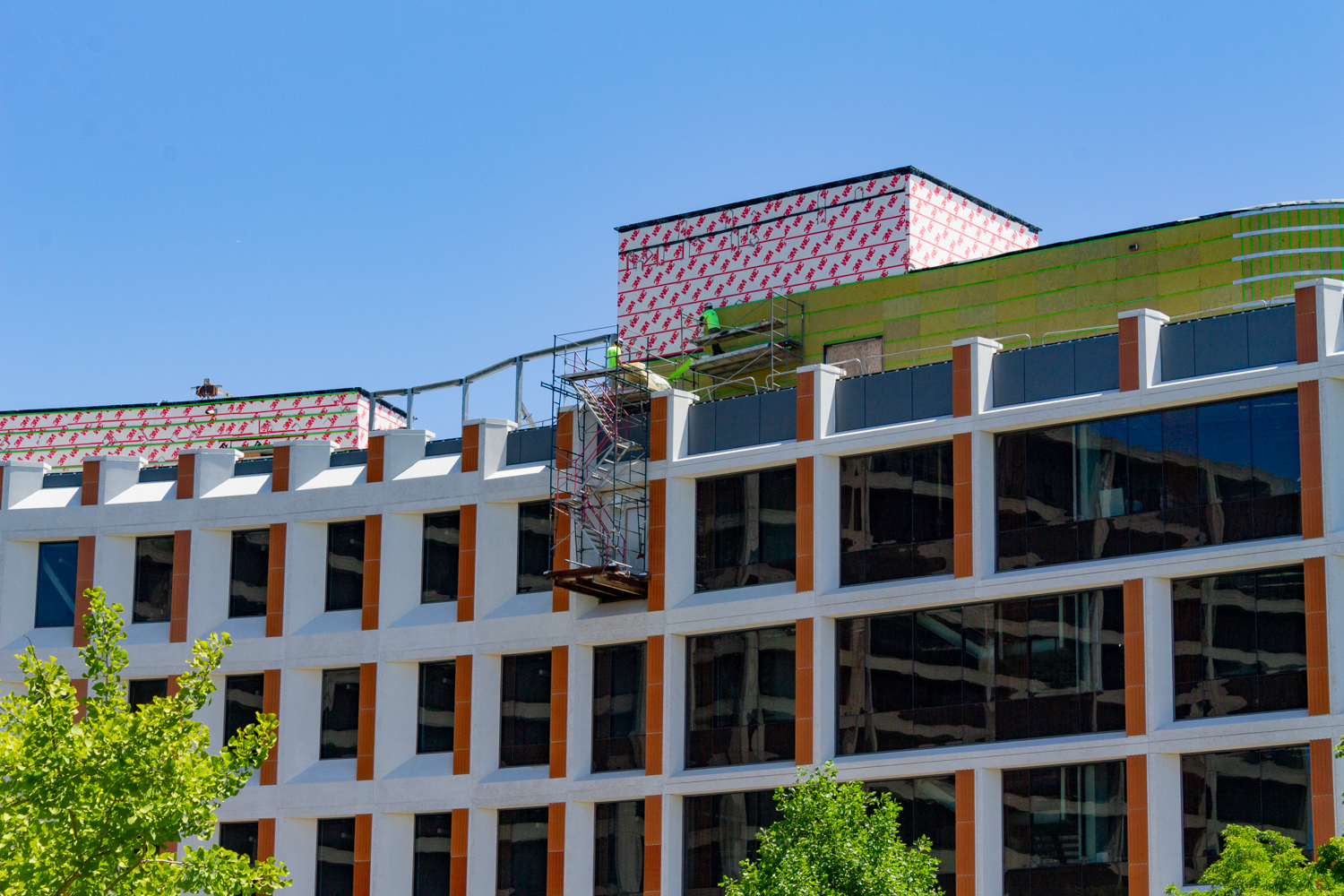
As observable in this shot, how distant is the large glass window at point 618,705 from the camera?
181 ft

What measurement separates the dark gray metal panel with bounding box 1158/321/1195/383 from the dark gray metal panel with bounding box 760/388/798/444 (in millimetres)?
10071

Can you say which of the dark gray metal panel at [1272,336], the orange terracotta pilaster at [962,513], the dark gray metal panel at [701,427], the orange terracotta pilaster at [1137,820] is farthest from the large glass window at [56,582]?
the dark gray metal panel at [1272,336]

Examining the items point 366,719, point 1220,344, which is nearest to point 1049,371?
point 1220,344

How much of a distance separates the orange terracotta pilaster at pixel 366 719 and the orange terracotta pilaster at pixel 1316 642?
85.9ft

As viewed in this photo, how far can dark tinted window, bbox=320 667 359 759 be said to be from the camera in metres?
59.4

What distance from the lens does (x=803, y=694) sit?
52.3m

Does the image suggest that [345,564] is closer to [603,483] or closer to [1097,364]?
[603,483]

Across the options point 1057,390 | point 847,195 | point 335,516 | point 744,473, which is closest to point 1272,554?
point 1057,390

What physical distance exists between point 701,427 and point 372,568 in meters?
10.9

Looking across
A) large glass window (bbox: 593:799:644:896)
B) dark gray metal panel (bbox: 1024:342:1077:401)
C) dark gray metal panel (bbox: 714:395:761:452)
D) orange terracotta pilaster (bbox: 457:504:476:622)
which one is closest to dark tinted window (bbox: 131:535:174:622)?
orange terracotta pilaster (bbox: 457:504:476:622)

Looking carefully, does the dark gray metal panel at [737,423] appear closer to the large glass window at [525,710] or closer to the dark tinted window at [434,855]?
the large glass window at [525,710]

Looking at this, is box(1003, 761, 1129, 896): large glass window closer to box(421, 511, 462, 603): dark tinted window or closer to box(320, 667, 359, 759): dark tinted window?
box(421, 511, 462, 603): dark tinted window

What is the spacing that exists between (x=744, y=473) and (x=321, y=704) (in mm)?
14868

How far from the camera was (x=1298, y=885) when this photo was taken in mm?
37281
